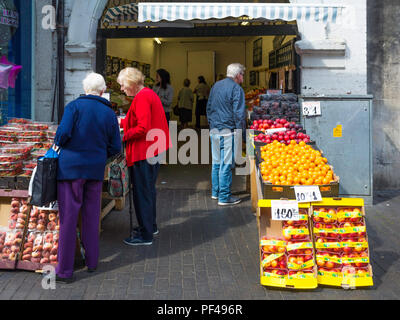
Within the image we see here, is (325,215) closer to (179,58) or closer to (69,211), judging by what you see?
(69,211)

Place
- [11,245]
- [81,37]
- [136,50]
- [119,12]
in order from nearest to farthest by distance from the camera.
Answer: [11,245]
[81,37]
[119,12]
[136,50]

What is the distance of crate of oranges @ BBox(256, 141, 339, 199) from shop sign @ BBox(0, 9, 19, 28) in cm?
514

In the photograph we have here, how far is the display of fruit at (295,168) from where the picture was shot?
4.95m

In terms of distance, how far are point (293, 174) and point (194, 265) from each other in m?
1.35

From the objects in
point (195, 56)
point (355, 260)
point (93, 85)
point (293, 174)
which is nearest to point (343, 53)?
point (293, 174)

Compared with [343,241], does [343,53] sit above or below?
above

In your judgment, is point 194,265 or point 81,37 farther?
point 81,37

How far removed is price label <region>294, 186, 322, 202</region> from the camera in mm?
4711

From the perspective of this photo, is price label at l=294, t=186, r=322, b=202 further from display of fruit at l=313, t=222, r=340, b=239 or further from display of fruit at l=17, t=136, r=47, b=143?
display of fruit at l=17, t=136, r=47, b=143

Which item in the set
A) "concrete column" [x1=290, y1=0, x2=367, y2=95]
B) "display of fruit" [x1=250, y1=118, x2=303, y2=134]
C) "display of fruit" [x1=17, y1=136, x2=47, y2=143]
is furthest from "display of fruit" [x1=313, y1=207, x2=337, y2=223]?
"concrete column" [x1=290, y1=0, x2=367, y2=95]

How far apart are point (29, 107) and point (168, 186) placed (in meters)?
2.82

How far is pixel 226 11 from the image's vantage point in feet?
22.8

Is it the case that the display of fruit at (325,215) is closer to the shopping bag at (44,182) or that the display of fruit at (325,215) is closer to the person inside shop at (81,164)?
the person inside shop at (81,164)


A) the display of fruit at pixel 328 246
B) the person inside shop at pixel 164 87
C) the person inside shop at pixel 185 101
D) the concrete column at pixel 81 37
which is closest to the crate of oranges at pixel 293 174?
the display of fruit at pixel 328 246
